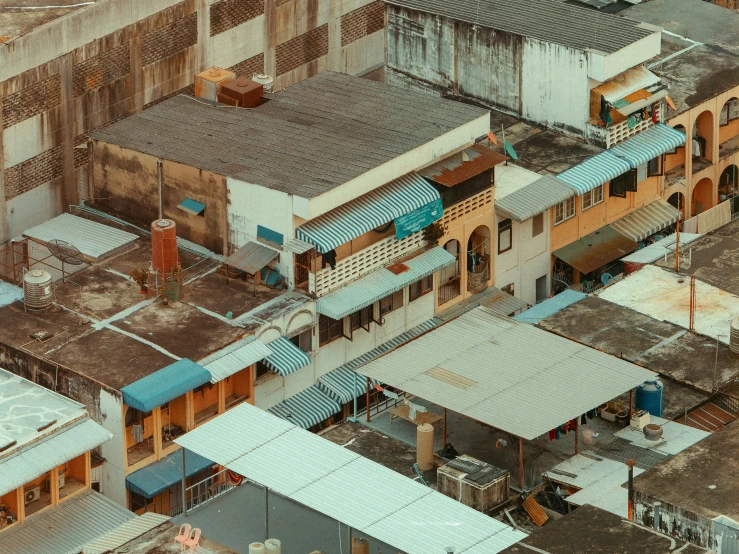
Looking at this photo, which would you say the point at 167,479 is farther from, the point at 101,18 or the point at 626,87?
the point at 626,87

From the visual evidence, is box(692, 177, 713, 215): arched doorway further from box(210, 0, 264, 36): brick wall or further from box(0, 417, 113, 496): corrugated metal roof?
box(0, 417, 113, 496): corrugated metal roof

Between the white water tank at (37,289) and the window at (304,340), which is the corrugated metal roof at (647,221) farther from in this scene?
the white water tank at (37,289)

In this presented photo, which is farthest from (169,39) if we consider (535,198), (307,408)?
(307,408)

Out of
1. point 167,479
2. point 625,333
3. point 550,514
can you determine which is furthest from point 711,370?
point 167,479

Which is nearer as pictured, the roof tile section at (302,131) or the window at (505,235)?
the roof tile section at (302,131)

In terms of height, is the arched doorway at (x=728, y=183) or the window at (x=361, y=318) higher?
the window at (x=361, y=318)

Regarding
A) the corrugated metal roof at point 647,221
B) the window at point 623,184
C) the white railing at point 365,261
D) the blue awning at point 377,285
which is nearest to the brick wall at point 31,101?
the white railing at point 365,261
